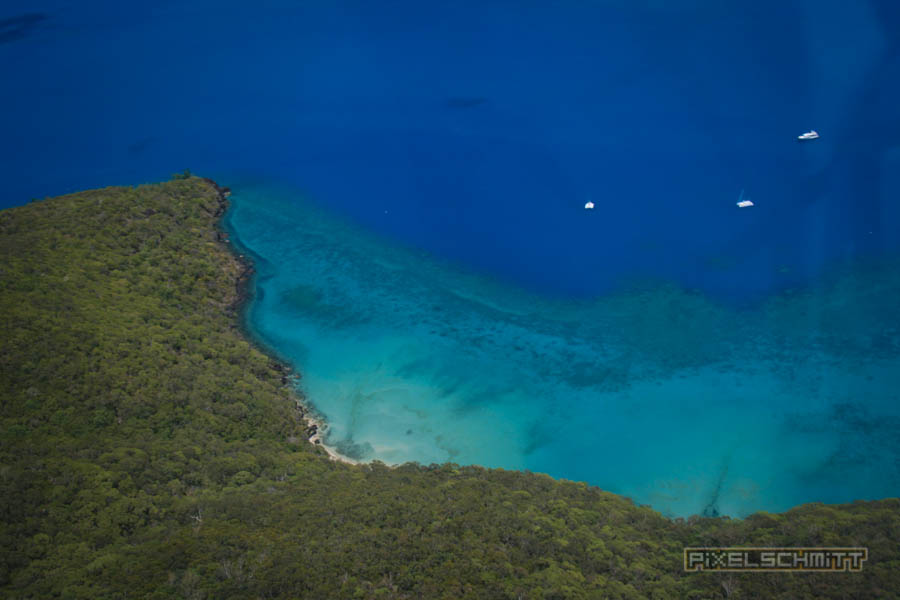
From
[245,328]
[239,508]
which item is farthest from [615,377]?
[245,328]

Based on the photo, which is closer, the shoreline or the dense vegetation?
the dense vegetation

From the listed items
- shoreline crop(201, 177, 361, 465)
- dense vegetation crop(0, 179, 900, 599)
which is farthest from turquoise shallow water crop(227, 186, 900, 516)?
dense vegetation crop(0, 179, 900, 599)

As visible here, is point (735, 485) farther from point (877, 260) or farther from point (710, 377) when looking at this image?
point (877, 260)

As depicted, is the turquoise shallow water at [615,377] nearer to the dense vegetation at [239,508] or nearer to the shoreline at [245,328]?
the shoreline at [245,328]

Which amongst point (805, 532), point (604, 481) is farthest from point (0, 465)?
point (805, 532)

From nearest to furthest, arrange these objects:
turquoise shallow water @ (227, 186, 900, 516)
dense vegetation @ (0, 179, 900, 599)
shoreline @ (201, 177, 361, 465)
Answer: dense vegetation @ (0, 179, 900, 599) < turquoise shallow water @ (227, 186, 900, 516) < shoreline @ (201, 177, 361, 465)

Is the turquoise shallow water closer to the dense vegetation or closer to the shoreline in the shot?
the shoreline

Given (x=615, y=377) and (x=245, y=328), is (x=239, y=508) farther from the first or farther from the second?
(x=615, y=377)
